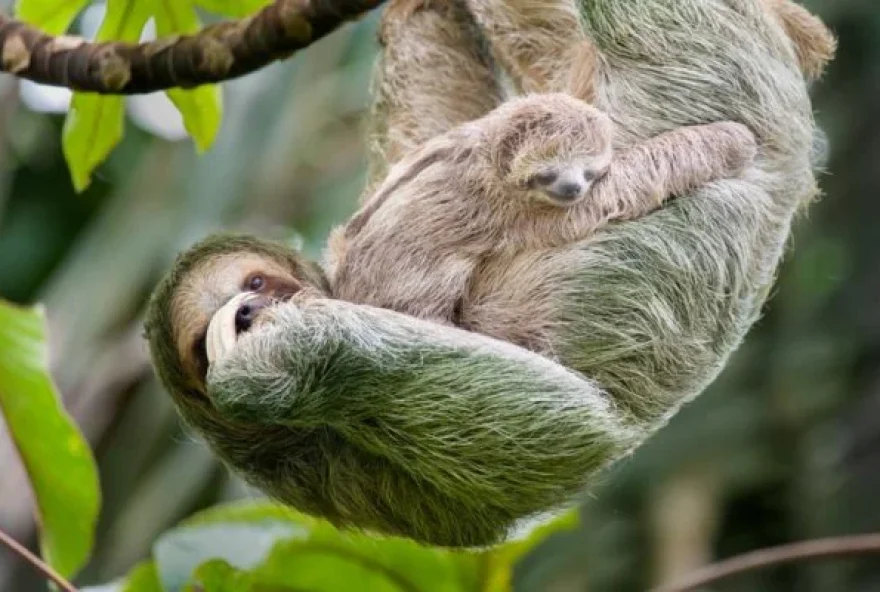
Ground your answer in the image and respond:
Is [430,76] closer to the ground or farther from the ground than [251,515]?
farther from the ground

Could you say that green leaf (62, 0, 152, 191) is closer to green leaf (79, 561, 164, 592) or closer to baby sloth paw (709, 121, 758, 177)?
green leaf (79, 561, 164, 592)

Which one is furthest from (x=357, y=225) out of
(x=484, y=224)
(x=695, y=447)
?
(x=695, y=447)

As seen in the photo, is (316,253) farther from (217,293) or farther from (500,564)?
(217,293)

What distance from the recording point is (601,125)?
9.07 feet

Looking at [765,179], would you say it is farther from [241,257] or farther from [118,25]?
[118,25]

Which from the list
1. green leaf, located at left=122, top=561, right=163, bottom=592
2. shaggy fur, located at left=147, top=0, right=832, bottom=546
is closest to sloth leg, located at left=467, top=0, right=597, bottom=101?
shaggy fur, located at left=147, top=0, right=832, bottom=546

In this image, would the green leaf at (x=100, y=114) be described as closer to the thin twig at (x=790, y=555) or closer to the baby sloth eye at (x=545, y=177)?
the baby sloth eye at (x=545, y=177)

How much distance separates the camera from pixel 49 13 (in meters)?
3.28

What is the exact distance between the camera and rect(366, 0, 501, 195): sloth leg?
380 cm

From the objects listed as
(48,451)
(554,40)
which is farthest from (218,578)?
(554,40)

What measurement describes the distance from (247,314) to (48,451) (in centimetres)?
92

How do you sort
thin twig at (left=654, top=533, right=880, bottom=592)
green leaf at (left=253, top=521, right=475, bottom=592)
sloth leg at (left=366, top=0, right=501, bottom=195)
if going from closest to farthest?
thin twig at (left=654, top=533, right=880, bottom=592) < green leaf at (left=253, top=521, right=475, bottom=592) < sloth leg at (left=366, top=0, right=501, bottom=195)

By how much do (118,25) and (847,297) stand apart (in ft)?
16.0

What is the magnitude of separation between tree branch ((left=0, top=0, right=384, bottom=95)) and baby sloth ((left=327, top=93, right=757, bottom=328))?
0.39 m
